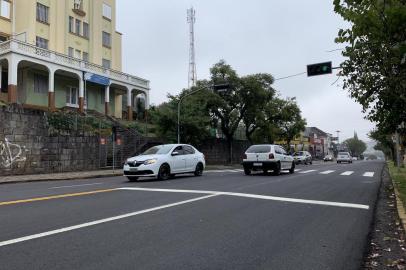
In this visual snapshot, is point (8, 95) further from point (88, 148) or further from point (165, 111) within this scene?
point (165, 111)

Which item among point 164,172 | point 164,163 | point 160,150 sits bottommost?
point 164,172

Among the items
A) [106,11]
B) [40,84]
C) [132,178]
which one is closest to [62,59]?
[40,84]

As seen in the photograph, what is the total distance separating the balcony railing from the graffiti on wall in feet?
34.1

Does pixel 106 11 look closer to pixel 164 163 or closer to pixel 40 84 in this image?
pixel 40 84

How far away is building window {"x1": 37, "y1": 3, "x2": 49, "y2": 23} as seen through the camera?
36.3m

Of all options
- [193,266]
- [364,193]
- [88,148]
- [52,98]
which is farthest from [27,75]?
[193,266]

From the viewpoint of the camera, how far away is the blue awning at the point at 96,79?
1447 inches

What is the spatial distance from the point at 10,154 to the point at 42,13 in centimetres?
1853

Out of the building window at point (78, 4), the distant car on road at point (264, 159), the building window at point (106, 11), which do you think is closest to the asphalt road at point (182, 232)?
the distant car on road at point (264, 159)

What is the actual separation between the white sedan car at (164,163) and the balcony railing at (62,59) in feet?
57.0

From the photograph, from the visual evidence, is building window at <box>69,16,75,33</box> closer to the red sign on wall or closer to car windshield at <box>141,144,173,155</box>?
the red sign on wall

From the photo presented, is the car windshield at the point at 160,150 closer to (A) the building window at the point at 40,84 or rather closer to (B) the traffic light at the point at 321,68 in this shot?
(B) the traffic light at the point at 321,68

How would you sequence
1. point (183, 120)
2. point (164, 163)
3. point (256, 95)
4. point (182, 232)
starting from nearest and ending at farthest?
A: point (182, 232) → point (164, 163) → point (183, 120) → point (256, 95)

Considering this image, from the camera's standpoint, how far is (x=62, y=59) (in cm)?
3481
